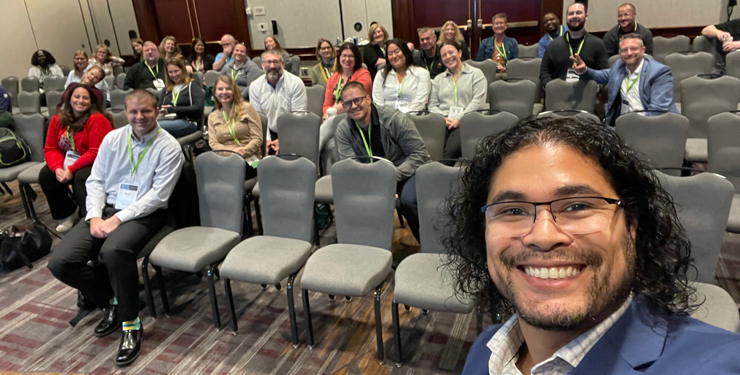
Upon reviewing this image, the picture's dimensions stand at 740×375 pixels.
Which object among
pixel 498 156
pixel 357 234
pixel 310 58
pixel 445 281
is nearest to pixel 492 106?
pixel 357 234

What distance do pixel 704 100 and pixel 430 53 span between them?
253 cm

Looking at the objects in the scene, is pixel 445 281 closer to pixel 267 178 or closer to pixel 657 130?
pixel 267 178

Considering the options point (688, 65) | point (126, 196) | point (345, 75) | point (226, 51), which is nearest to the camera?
point (126, 196)

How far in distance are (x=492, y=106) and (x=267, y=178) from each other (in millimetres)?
2336

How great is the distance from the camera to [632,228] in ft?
3.00

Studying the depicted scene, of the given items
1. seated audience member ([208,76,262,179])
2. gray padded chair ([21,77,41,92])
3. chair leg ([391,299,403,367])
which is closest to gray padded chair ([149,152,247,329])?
seated audience member ([208,76,262,179])

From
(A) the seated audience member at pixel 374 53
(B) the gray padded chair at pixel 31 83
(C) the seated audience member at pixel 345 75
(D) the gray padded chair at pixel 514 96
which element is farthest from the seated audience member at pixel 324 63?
(B) the gray padded chair at pixel 31 83

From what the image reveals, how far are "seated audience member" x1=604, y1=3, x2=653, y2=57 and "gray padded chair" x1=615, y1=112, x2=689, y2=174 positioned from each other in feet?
7.15

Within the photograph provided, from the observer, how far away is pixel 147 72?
6168 millimetres

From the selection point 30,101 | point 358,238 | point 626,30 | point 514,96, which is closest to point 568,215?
point 358,238

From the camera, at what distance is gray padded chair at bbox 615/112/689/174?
2.99 metres

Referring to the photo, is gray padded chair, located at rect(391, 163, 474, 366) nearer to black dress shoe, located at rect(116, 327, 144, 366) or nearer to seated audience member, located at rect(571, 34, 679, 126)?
black dress shoe, located at rect(116, 327, 144, 366)

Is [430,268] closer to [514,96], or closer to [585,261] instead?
[585,261]

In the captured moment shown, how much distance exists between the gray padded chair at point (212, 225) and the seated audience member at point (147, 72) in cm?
369
